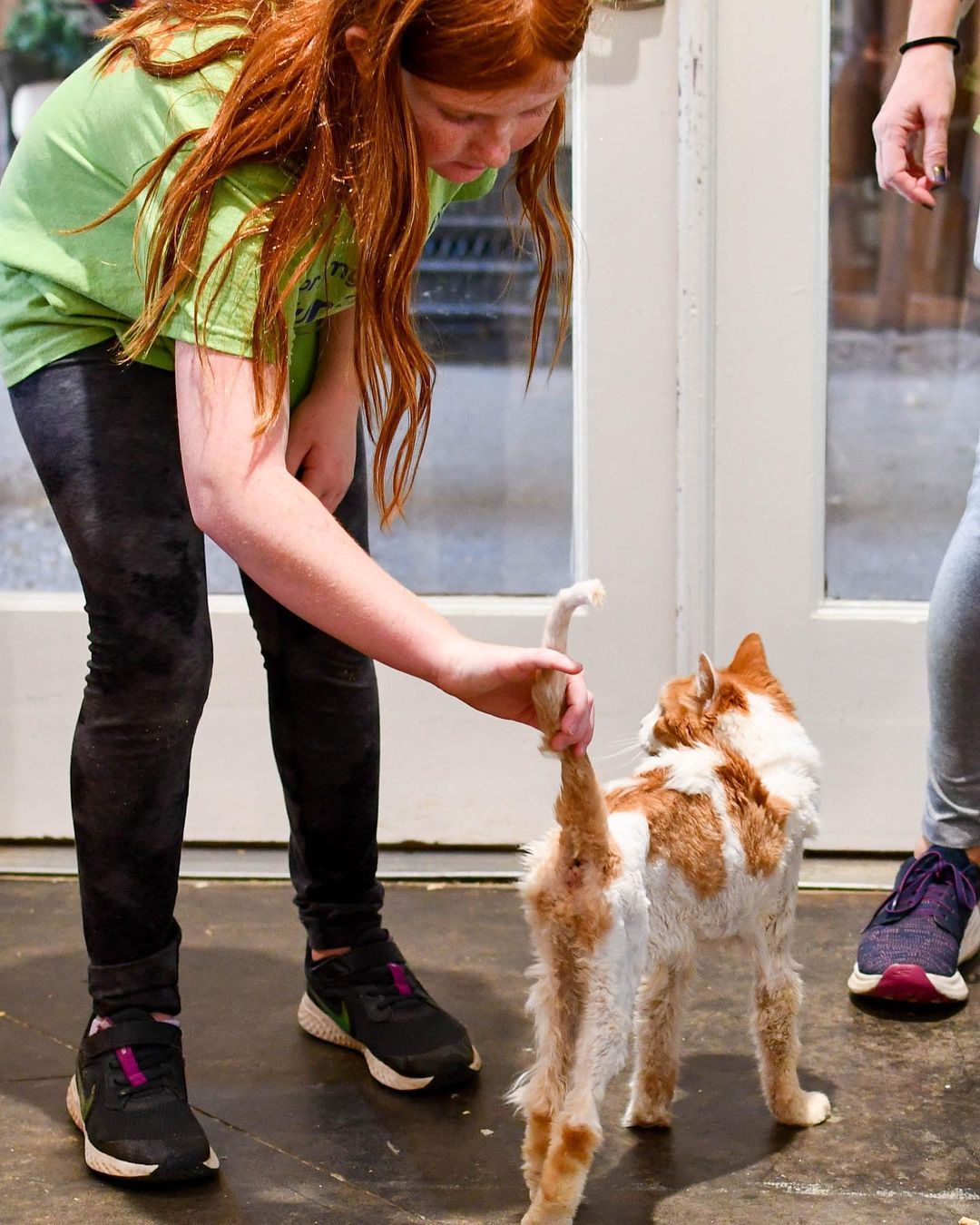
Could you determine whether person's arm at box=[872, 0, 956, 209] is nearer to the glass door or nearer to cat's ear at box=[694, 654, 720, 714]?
the glass door

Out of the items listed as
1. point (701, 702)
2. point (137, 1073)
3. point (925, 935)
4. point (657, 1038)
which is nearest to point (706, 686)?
point (701, 702)

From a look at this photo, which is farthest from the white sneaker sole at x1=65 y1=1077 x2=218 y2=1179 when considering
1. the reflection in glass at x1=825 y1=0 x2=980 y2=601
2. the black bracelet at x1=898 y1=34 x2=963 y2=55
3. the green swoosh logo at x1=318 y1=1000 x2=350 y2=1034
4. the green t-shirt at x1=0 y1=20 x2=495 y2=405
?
the black bracelet at x1=898 y1=34 x2=963 y2=55

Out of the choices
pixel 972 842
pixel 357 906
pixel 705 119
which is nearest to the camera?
pixel 357 906

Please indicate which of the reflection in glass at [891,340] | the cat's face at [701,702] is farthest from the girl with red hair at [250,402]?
the reflection in glass at [891,340]

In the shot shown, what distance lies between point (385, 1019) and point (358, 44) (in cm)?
105

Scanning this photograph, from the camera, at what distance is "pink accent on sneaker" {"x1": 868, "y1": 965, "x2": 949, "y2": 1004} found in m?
1.75

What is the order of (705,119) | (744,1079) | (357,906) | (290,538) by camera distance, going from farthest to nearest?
(705,119) → (357,906) → (744,1079) → (290,538)

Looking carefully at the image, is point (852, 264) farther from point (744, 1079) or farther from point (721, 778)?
point (744, 1079)

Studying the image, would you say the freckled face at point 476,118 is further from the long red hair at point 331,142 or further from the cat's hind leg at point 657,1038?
the cat's hind leg at point 657,1038

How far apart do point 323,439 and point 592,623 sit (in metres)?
0.81

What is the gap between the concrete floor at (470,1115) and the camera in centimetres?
137

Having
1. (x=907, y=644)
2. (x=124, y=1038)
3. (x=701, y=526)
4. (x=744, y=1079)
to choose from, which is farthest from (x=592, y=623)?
(x=124, y=1038)

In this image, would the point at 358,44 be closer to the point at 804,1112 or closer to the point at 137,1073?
the point at 137,1073

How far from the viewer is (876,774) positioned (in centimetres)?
222
